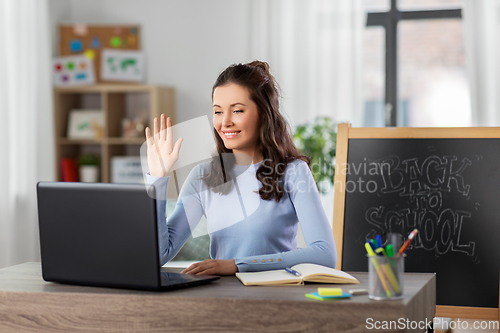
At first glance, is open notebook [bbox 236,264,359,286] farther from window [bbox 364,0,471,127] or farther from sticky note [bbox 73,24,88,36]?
sticky note [bbox 73,24,88,36]

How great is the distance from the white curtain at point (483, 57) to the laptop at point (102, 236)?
2.87 meters

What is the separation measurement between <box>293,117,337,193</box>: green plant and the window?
0.49 metres

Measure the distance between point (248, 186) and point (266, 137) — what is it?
0.15m

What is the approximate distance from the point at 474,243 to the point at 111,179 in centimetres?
272

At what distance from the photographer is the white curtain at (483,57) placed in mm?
3539

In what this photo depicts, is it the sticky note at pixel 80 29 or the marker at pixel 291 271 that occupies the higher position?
the sticky note at pixel 80 29

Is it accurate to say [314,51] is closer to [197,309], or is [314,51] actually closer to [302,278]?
[302,278]

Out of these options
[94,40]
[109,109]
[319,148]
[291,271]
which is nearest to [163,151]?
[291,271]

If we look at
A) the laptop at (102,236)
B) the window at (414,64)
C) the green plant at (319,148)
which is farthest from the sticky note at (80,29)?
the laptop at (102,236)

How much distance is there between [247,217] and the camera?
161 centimetres

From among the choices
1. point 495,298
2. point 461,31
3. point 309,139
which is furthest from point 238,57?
point 495,298

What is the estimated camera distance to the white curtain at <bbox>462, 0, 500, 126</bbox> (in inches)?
139

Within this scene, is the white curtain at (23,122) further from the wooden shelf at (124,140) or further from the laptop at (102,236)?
the laptop at (102,236)

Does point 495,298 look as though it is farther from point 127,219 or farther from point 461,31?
point 461,31
